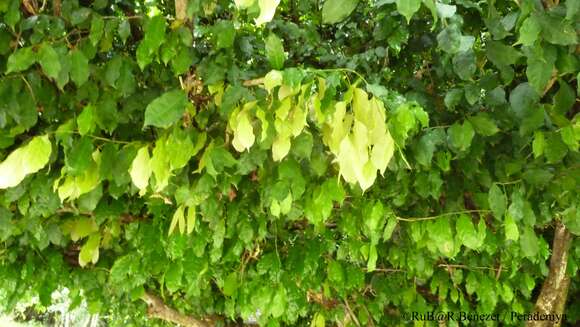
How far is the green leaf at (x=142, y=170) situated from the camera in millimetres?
1030

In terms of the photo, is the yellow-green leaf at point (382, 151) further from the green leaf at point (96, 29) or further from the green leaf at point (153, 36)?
the green leaf at point (96, 29)

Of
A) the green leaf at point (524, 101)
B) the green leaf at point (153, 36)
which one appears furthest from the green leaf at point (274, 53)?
the green leaf at point (524, 101)

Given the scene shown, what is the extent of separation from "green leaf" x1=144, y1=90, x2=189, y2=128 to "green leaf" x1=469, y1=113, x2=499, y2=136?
2.22 ft

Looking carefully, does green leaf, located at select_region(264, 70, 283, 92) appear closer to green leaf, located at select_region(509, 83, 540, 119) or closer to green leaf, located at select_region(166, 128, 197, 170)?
green leaf, located at select_region(166, 128, 197, 170)

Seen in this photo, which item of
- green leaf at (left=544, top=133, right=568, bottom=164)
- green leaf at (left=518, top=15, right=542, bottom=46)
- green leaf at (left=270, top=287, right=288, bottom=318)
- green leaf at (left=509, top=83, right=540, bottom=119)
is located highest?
green leaf at (left=518, top=15, right=542, bottom=46)

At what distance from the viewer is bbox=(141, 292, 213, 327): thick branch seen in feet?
8.78

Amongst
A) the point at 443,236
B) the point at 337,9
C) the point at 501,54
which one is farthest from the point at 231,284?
the point at 337,9

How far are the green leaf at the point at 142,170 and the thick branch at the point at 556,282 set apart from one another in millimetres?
1382

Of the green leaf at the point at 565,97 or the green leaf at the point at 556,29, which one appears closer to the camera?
the green leaf at the point at 556,29

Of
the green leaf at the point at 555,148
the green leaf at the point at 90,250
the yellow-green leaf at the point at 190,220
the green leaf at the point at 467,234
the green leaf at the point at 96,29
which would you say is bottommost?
the green leaf at the point at 90,250

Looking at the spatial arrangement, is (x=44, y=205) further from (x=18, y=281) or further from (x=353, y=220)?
(x=353, y=220)

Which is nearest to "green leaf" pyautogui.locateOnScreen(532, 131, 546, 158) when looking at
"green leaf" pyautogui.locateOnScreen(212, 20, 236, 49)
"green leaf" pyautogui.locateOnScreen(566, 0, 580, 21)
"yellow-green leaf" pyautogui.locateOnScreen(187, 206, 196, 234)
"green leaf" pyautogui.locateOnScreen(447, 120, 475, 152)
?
"green leaf" pyautogui.locateOnScreen(447, 120, 475, 152)

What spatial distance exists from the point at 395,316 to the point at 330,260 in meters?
0.70

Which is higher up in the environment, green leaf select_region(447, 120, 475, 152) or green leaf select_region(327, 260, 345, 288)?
green leaf select_region(447, 120, 475, 152)
